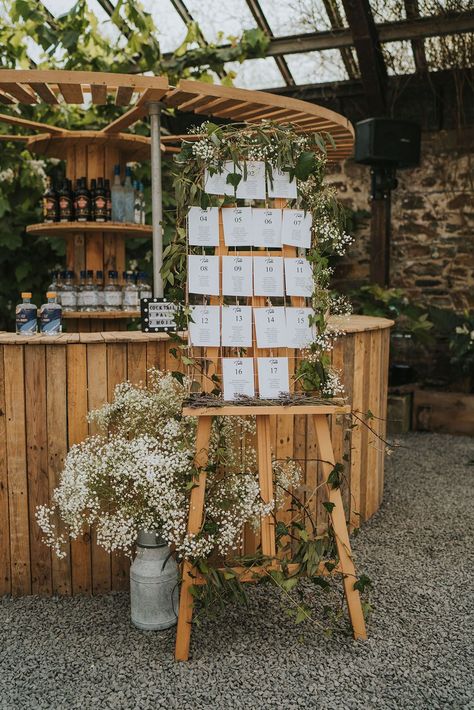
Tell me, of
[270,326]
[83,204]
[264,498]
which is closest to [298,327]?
[270,326]

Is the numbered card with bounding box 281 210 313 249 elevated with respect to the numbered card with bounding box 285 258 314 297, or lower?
elevated

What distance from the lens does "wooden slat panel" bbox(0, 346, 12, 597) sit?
2.75m

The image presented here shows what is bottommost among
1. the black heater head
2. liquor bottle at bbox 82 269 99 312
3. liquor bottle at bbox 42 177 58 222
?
liquor bottle at bbox 82 269 99 312

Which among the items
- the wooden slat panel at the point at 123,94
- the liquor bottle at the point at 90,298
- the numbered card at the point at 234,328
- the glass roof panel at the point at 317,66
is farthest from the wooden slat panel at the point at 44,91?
the glass roof panel at the point at 317,66

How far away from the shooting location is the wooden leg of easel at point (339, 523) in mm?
2367

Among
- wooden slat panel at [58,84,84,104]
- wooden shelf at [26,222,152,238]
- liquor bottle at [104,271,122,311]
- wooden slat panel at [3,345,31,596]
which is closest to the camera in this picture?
wooden slat panel at [3,345,31,596]

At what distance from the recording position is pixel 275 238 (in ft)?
7.70

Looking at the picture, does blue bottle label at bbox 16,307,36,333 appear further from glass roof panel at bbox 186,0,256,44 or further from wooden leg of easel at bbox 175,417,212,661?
glass roof panel at bbox 186,0,256,44

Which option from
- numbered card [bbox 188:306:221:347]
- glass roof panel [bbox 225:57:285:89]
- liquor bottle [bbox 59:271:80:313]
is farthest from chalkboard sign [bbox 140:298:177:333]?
glass roof panel [bbox 225:57:285:89]

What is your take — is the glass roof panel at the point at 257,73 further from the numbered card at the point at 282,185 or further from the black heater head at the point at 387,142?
the numbered card at the point at 282,185

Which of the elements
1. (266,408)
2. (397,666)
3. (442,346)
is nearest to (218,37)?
(442,346)

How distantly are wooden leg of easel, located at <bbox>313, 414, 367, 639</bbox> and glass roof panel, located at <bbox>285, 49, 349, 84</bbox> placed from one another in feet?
16.4

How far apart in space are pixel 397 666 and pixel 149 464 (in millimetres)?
1026

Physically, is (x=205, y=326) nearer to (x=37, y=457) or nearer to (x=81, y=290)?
(x=37, y=457)
